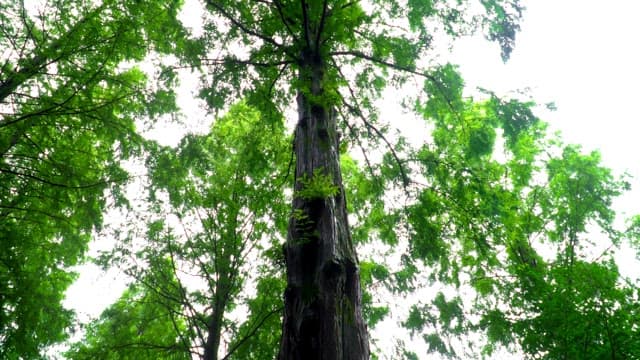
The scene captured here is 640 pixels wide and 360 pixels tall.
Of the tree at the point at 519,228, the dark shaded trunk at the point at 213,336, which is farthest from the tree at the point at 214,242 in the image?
the tree at the point at 519,228

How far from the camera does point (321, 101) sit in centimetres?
307

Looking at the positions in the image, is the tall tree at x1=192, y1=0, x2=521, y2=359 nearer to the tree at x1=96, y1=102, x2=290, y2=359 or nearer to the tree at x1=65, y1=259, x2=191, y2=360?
the tree at x1=96, y1=102, x2=290, y2=359

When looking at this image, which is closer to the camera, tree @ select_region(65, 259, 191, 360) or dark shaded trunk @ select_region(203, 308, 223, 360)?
tree @ select_region(65, 259, 191, 360)

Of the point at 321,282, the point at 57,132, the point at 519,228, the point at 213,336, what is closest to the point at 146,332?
the point at 213,336

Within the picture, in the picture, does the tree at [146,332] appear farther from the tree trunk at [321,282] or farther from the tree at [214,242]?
the tree trunk at [321,282]

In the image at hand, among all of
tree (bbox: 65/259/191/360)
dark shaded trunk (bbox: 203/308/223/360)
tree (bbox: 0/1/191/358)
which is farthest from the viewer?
dark shaded trunk (bbox: 203/308/223/360)

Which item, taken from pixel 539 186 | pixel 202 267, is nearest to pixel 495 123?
pixel 539 186

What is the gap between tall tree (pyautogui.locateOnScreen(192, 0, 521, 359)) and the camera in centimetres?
222

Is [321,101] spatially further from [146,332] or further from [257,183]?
[146,332]

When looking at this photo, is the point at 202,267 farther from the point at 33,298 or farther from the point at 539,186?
the point at 539,186

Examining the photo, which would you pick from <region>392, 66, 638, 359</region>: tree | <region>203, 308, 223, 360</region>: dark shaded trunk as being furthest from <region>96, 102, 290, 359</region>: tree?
<region>392, 66, 638, 359</region>: tree

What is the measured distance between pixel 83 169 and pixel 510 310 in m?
6.97

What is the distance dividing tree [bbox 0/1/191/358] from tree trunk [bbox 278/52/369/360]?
2.11 metres

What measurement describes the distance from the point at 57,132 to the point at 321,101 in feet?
12.7
